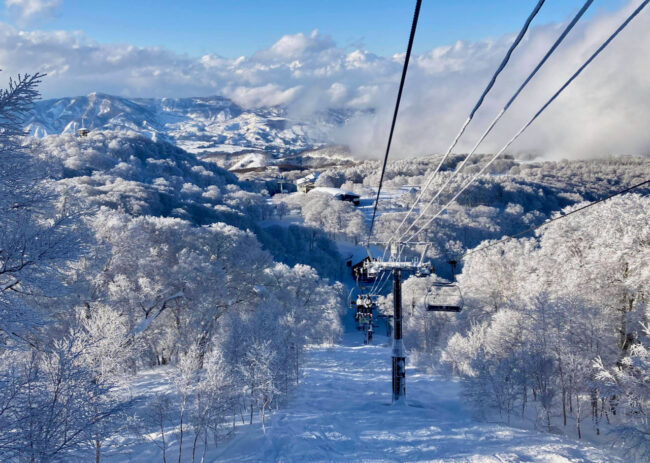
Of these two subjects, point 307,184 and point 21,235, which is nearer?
point 21,235

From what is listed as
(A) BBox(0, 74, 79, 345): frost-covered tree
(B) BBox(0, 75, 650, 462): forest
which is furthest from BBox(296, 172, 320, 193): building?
(A) BBox(0, 74, 79, 345): frost-covered tree

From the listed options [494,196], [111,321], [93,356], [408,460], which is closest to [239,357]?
[111,321]

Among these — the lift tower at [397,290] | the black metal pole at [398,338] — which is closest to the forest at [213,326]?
the lift tower at [397,290]

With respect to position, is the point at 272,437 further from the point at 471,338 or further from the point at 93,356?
the point at 471,338

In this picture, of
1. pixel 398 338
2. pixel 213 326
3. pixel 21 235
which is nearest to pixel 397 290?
pixel 398 338

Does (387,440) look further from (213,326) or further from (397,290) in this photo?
(213,326)

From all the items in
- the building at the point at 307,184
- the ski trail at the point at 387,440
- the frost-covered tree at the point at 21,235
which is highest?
the building at the point at 307,184

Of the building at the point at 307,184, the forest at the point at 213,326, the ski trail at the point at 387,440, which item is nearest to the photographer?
the forest at the point at 213,326

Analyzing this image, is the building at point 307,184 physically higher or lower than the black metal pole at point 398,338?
higher

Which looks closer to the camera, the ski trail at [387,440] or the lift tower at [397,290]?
the ski trail at [387,440]

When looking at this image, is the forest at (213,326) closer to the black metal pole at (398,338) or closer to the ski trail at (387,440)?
the ski trail at (387,440)

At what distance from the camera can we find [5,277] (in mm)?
6949

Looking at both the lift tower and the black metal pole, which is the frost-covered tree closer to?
the lift tower

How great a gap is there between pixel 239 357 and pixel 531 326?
19105mm
